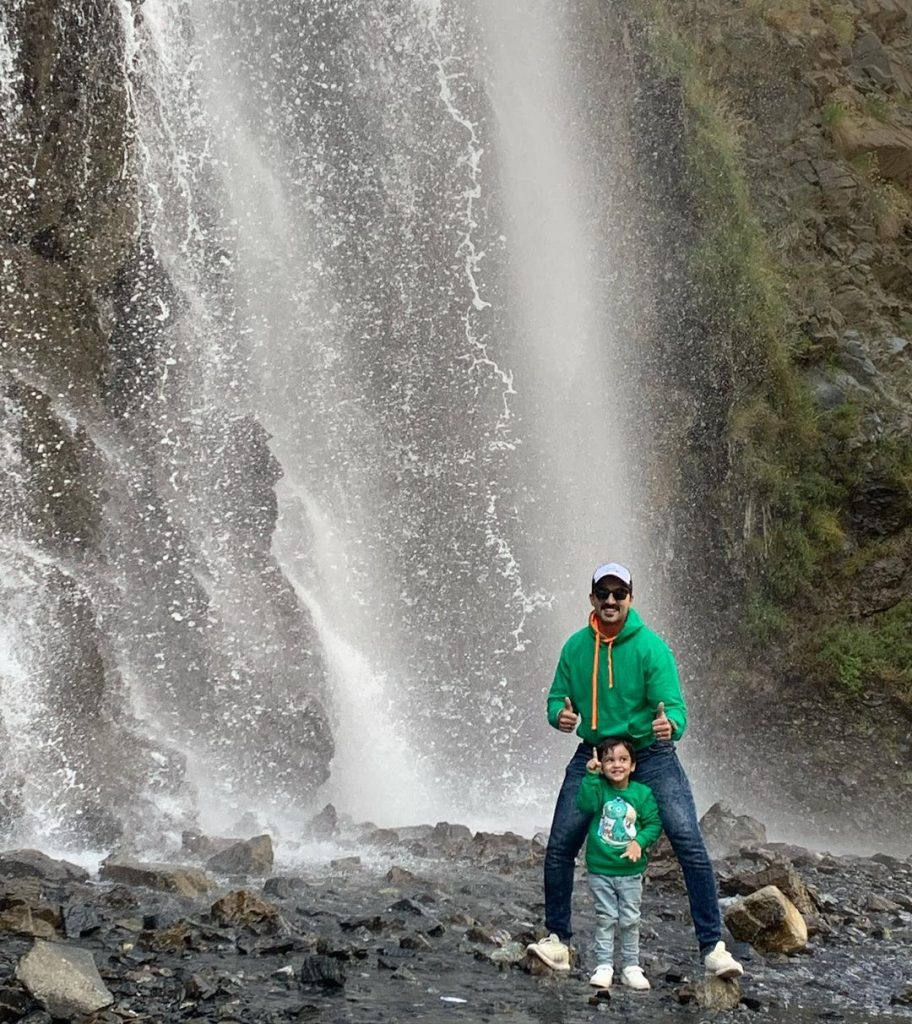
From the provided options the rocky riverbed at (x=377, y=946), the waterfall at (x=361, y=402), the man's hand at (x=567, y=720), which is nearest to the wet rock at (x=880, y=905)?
the rocky riverbed at (x=377, y=946)

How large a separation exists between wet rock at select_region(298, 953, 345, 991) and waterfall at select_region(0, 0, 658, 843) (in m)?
5.37

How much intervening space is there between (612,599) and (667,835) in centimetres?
95

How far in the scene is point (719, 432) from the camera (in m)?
14.7

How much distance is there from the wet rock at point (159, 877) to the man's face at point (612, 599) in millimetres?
3219

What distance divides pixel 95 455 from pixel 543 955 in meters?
7.64

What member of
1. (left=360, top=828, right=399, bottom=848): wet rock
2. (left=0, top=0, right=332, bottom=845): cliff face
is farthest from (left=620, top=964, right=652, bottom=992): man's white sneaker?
(left=0, top=0, right=332, bottom=845): cliff face

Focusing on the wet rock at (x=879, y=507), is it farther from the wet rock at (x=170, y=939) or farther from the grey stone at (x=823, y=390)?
the wet rock at (x=170, y=939)

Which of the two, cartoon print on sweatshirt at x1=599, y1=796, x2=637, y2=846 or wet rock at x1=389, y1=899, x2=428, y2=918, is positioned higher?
cartoon print on sweatshirt at x1=599, y1=796, x2=637, y2=846

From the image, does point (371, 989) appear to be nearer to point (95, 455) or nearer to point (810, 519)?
point (95, 455)

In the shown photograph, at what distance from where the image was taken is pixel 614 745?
5008 mm

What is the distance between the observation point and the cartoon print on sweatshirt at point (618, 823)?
4.92m

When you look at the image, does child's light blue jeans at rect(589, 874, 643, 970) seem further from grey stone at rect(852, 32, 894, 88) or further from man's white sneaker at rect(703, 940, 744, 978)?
grey stone at rect(852, 32, 894, 88)

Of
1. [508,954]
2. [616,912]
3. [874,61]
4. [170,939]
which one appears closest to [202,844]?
[170,939]

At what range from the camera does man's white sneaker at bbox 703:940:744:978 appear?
A: 187 inches
